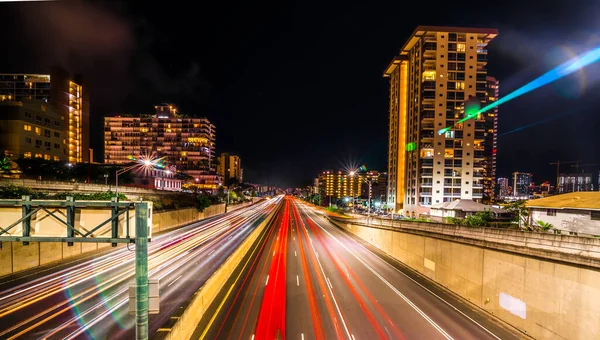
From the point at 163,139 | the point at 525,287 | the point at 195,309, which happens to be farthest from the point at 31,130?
the point at 525,287

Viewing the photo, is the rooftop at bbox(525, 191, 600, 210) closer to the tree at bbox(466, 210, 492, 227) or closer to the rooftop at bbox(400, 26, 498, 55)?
the tree at bbox(466, 210, 492, 227)

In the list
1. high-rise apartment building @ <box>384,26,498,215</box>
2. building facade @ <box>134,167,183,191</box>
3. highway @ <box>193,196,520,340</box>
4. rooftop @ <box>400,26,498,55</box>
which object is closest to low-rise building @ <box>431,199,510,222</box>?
highway @ <box>193,196,520,340</box>

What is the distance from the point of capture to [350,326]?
16000mm

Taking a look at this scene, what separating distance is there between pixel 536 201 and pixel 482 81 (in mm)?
57147

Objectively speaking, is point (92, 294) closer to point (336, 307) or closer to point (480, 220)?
point (336, 307)

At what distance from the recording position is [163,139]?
151 m

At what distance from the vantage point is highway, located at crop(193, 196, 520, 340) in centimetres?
1524

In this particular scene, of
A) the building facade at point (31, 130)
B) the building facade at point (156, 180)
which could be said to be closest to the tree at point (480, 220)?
the building facade at point (156, 180)

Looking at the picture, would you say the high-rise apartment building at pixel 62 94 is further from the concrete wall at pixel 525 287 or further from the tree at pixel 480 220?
the tree at pixel 480 220

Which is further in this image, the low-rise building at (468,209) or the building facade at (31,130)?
the building facade at (31,130)

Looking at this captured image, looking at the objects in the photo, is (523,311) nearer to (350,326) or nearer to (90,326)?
(350,326)

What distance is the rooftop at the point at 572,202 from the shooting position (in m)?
23.7

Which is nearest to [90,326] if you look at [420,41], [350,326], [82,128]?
[350,326]

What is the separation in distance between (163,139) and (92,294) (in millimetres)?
149736
